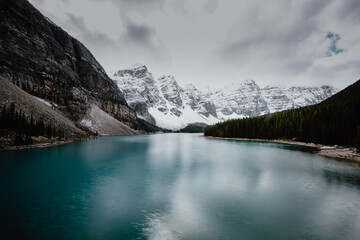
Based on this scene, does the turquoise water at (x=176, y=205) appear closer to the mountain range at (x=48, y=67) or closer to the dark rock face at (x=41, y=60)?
the mountain range at (x=48, y=67)

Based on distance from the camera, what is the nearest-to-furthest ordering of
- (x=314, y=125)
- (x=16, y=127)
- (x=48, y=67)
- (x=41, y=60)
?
(x=16, y=127) → (x=314, y=125) → (x=41, y=60) → (x=48, y=67)

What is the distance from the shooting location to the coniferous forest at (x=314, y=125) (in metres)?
46.8

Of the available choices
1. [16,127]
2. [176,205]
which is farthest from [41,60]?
[176,205]

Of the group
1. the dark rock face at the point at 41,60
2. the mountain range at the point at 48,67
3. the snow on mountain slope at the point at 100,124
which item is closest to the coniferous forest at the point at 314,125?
the snow on mountain slope at the point at 100,124

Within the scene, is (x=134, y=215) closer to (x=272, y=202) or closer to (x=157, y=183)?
(x=157, y=183)

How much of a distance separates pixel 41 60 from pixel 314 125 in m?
117

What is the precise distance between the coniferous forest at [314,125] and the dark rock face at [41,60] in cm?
8485

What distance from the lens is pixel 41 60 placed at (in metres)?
89.7

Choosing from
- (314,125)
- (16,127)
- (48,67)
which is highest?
(48,67)

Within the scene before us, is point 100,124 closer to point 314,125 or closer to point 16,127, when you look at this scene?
point 16,127

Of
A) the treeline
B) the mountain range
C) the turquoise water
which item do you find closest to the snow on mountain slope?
the mountain range

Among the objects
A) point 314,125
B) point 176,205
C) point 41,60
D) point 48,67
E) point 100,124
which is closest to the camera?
point 176,205

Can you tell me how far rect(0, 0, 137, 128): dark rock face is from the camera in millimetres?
74375

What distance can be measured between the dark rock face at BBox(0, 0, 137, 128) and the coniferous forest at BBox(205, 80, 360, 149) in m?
84.9
